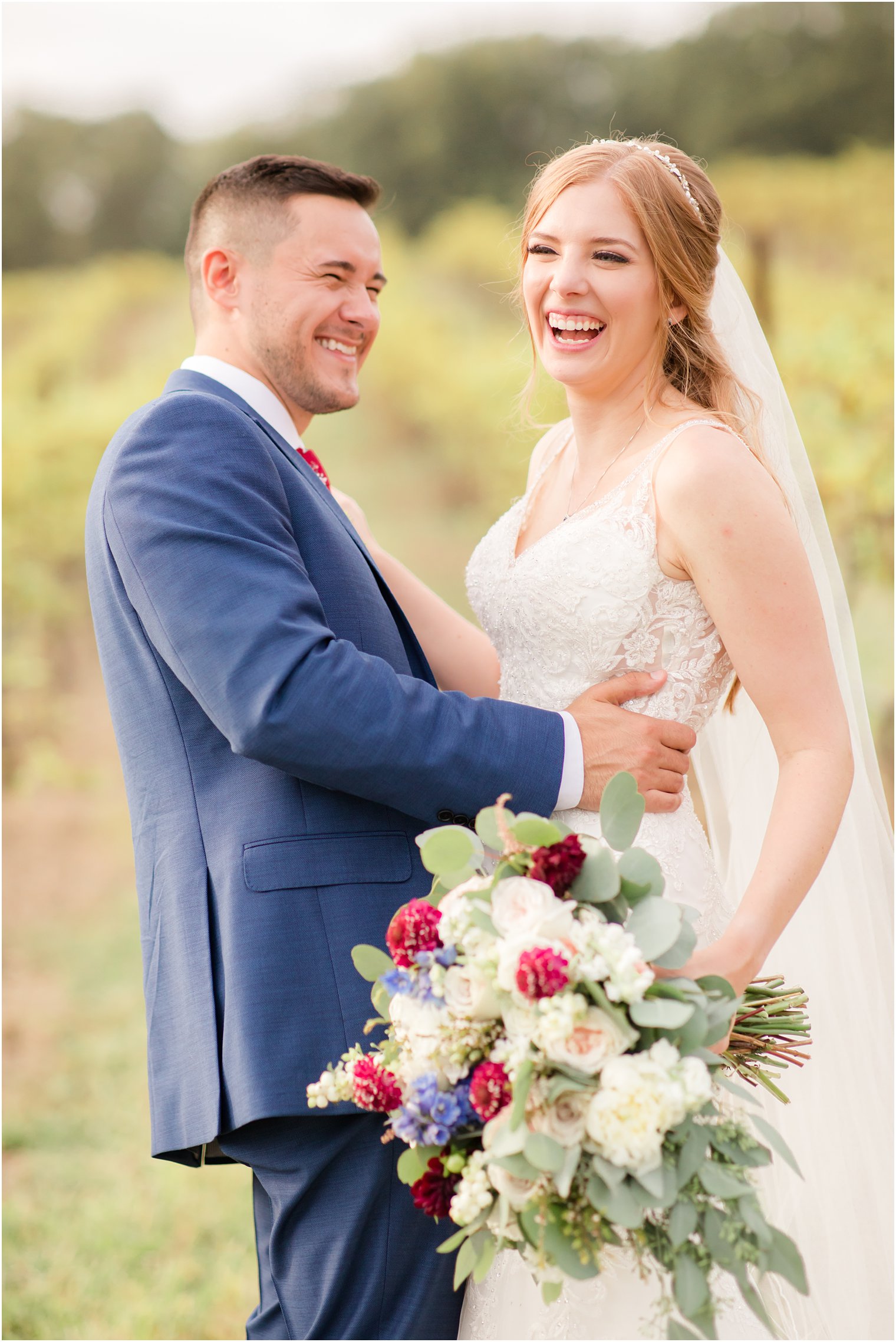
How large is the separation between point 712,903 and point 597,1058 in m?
0.88

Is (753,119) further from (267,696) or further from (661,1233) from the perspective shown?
(661,1233)

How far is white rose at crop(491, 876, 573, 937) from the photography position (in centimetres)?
144

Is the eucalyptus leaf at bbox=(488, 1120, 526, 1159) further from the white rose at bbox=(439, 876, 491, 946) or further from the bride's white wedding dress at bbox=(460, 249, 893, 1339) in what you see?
the bride's white wedding dress at bbox=(460, 249, 893, 1339)

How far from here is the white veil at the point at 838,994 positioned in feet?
7.98

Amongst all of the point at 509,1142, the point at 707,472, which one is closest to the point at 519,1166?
the point at 509,1142

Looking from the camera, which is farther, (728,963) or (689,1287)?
(728,963)

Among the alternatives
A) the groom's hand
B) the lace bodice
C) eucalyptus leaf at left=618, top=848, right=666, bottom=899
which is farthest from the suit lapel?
eucalyptus leaf at left=618, top=848, right=666, bottom=899

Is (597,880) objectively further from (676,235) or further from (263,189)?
(263,189)

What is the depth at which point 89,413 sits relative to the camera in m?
7.05

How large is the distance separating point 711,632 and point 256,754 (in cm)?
91

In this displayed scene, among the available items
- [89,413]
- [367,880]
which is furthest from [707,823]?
[89,413]

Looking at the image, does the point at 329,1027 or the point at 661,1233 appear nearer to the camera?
the point at 661,1233

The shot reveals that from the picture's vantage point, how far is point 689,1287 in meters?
1.43

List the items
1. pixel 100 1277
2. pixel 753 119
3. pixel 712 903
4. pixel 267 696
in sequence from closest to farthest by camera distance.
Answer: pixel 267 696
pixel 712 903
pixel 100 1277
pixel 753 119
